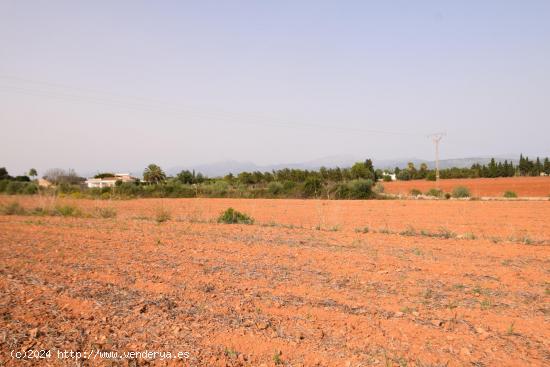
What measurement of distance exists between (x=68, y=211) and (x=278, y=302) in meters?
15.0

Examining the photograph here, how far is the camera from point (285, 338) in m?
4.62

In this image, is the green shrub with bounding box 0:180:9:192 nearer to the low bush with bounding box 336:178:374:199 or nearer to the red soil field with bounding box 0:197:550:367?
the low bush with bounding box 336:178:374:199

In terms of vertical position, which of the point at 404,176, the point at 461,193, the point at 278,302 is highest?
the point at 404,176

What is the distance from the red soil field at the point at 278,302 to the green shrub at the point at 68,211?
7505 mm

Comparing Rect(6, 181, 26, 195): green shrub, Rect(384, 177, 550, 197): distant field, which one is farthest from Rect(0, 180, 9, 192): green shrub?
Rect(384, 177, 550, 197): distant field

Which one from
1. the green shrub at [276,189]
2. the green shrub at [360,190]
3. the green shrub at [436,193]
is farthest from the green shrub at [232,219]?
the green shrub at [436,193]

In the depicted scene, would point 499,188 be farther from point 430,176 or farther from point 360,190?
point 430,176

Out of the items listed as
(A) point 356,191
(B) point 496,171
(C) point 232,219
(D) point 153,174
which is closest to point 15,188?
(D) point 153,174

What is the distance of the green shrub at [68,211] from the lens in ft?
59.1

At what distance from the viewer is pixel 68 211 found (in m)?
18.1

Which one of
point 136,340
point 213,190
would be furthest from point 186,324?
point 213,190

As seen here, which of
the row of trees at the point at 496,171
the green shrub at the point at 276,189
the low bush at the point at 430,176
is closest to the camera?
the green shrub at the point at 276,189

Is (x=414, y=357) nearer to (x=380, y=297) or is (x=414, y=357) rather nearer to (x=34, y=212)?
(x=380, y=297)

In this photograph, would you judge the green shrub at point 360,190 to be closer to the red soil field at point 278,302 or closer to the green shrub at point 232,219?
the green shrub at point 232,219
